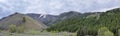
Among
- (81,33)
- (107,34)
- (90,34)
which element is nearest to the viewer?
(107,34)

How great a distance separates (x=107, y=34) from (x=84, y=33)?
2143 centimetres

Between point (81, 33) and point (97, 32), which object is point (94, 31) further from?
point (81, 33)

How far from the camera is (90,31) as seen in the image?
18988 centimetres

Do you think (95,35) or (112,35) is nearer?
(112,35)

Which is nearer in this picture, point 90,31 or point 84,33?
point 84,33

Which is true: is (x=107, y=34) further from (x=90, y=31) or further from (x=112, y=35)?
(x=90, y=31)

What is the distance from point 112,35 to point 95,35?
1500 centimetres

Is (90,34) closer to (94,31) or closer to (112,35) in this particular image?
(94,31)

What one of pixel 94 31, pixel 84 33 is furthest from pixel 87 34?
pixel 94 31

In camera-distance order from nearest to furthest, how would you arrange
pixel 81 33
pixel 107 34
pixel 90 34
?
pixel 107 34
pixel 81 33
pixel 90 34

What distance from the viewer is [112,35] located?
544 ft

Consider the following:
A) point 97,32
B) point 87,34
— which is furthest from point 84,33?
point 97,32

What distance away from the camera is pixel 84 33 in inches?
6944

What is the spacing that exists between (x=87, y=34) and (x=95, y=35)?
4887 millimetres
